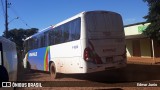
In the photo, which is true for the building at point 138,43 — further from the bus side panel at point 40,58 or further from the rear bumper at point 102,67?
the rear bumper at point 102,67

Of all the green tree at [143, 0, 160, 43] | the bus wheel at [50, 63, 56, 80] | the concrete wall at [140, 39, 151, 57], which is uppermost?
the green tree at [143, 0, 160, 43]

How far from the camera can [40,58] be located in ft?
64.5

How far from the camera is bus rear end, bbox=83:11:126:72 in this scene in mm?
12375

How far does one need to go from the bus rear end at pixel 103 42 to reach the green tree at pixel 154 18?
8306mm

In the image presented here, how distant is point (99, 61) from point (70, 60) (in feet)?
6.27

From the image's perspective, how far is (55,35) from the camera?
16219 millimetres

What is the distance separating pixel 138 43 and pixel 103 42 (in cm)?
2492

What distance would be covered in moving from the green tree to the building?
9.27 metres

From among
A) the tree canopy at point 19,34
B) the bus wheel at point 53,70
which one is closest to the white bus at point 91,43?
the bus wheel at point 53,70

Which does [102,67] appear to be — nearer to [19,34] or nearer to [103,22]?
[103,22]

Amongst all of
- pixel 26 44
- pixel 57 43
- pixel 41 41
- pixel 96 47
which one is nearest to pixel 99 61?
pixel 96 47

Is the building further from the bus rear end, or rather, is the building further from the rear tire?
the bus rear end

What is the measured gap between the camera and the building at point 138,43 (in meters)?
33.1

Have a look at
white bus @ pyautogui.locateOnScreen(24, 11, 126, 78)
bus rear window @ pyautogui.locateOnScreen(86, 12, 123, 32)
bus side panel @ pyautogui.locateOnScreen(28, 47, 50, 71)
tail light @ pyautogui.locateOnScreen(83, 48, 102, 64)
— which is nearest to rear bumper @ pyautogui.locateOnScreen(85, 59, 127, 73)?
white bus @ pyautogui.locateOnScreen(24, 11, 126, 78)
